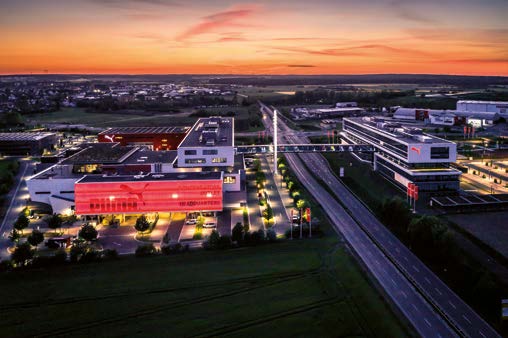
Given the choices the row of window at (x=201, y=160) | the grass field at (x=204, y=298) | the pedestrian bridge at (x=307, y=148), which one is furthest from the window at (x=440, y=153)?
the row of window at (x=201, y=160)

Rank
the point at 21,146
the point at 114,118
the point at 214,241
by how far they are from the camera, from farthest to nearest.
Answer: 1. the point at 114,118
2. the point at 21,146
3. the point at 214,241

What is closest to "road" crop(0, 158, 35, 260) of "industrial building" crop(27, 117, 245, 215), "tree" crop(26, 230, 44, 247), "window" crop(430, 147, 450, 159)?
"tree" crop(26, 230, 44, 247)

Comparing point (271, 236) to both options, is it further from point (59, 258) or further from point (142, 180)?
point (59, 258)

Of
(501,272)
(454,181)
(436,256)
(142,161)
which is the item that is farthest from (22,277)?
(454,181)

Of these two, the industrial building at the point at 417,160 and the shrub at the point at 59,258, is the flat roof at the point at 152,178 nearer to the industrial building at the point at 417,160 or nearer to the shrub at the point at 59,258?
the shrub at the point at 59,258

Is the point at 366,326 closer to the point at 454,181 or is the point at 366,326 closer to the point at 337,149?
the point at 454,181

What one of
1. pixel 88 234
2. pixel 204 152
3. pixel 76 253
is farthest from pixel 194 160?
pixel 76 253

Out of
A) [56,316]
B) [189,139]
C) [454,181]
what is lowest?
[56,316]

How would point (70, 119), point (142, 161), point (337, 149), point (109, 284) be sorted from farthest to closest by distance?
point (70, 119)
point (337, 149)
point (142, 161)
point (109, 284)
